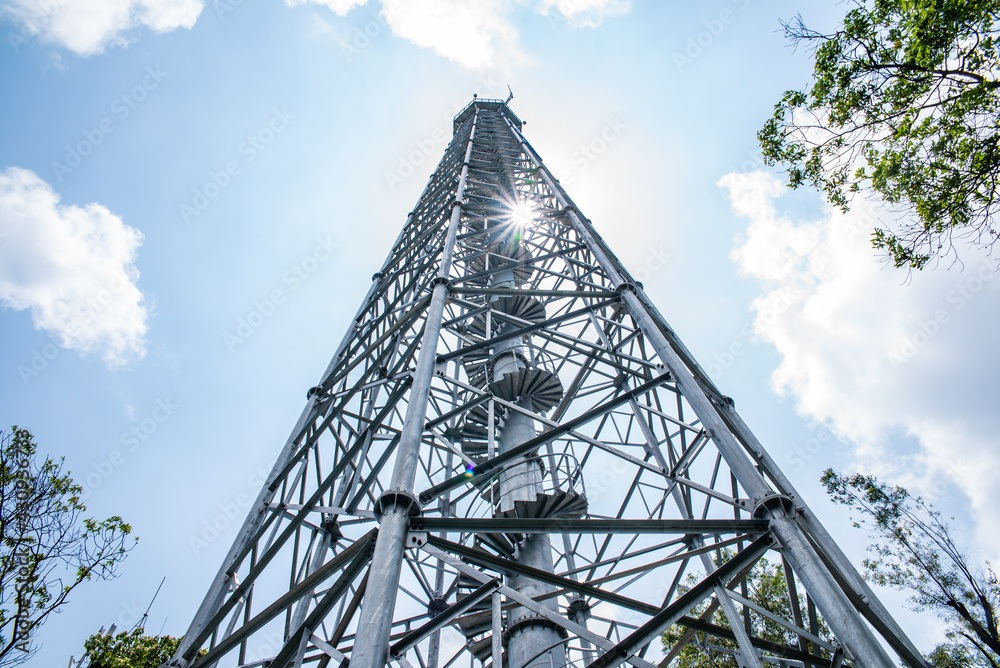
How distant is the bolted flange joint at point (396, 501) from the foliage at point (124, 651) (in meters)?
10.2

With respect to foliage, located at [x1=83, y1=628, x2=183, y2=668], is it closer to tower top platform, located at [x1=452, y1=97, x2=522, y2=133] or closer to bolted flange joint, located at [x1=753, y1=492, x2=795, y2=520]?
bolted flange joint, located at [x1=753, y1=492, x2=795, y2=520]

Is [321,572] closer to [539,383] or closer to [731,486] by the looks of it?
[731,486]

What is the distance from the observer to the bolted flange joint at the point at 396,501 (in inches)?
164

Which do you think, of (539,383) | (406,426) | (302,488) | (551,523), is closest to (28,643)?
(302,488)

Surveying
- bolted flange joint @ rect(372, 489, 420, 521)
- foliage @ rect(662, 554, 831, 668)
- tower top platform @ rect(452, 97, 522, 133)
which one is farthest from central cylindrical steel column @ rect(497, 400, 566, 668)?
tower top platform @ rect(452, 97, 522, 133)

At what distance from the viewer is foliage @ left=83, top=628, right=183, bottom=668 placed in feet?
39.5

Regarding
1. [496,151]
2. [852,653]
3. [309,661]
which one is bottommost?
[852,653]

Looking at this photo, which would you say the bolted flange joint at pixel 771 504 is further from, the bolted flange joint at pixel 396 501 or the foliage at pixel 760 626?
the foliage at pixel 760 626

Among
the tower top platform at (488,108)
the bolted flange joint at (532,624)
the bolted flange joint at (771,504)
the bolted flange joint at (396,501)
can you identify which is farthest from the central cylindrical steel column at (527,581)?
the tower top platform at (488,108)

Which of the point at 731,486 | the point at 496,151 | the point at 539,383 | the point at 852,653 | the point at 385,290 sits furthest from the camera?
the point at 496,151

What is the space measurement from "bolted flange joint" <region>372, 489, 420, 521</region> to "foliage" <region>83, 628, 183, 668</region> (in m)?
10.2

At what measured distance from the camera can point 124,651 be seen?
12.9m

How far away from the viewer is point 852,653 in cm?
326

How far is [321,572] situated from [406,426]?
1343 millimetres
